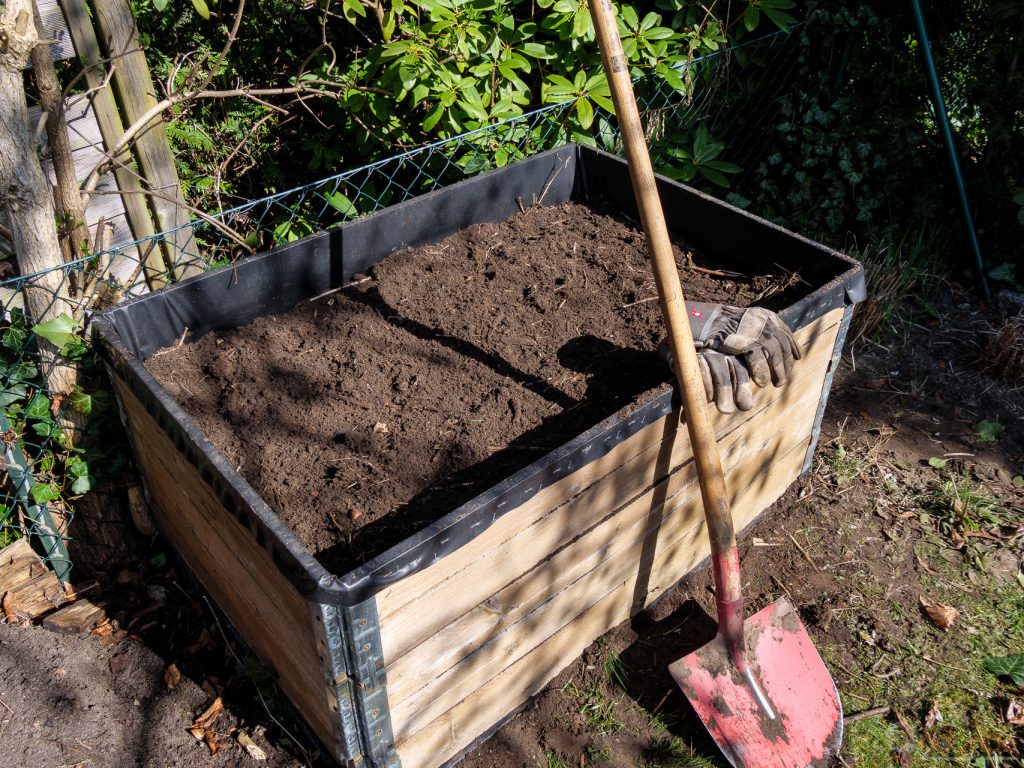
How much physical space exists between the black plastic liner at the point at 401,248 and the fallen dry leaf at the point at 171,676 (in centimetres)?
88

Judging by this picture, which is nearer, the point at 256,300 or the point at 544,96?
the point at 256,300

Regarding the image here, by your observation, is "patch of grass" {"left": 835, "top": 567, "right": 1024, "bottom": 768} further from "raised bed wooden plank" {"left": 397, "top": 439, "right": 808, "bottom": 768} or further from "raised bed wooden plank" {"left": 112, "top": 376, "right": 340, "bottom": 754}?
"raised bed wooden plank" {"left": 112, "top": 376, "right": 340, "bottom": 754}

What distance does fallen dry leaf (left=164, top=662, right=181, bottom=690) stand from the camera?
2455mm

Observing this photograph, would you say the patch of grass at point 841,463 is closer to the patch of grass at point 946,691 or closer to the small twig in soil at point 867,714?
the patch of grass at point 946,691

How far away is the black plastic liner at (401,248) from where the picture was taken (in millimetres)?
1672

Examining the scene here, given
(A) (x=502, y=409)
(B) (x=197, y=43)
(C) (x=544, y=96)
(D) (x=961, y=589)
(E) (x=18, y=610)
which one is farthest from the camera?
(B) (x=197, y=43)

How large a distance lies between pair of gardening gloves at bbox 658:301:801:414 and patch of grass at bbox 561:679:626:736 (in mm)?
914

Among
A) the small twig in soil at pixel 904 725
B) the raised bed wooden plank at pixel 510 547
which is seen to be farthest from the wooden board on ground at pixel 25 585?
the small twig in soil at pixel 904 725

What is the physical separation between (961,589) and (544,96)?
2425mm

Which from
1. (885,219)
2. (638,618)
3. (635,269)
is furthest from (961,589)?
(885,219)

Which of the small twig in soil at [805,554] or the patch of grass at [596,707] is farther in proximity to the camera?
the small twig in soil at [805,554]

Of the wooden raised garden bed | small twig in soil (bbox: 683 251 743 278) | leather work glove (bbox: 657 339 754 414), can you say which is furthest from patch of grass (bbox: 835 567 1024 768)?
small twig in soil (bbox: 683 251 743 278)

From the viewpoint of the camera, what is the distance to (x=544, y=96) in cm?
344

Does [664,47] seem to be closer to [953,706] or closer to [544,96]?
[544,96]
